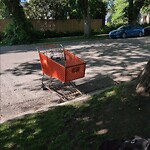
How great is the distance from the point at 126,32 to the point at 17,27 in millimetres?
9756

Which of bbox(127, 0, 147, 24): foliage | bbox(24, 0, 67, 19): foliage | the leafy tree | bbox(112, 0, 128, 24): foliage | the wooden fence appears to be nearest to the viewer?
the leafy tree

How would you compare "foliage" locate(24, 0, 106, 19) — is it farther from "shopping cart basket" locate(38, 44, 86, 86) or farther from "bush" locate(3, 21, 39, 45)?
"shopping cart basket" locate(38, 44, 86, 86)

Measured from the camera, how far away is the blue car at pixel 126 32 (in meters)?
25.0

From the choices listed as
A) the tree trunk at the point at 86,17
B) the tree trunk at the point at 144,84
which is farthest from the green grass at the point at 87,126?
the tree trunk at the point at 86,17

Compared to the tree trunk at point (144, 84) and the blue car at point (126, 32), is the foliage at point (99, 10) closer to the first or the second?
the blue car at point (126, 32)

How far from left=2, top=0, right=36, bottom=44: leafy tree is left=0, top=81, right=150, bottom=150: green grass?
19.0m

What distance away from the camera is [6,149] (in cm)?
421

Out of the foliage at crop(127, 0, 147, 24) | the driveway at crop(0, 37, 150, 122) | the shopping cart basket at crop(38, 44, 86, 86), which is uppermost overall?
the foliage at crop(127, 0, 147, 24)

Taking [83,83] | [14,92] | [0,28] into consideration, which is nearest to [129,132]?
[83,83]

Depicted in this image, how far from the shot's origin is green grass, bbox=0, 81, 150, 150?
381 cm

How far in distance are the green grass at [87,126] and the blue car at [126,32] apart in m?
20.5

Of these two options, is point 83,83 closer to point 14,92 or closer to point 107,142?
point 14,92

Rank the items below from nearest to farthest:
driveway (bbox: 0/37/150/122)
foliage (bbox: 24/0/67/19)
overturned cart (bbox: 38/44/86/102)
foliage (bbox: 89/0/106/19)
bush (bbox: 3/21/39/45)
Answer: driveway (bbox: 0/37/150/122)
overturned cart (bbox: 38/44/86/102)
bush (bbox: 3/21/39/45)
foliage (bbox: 24/0/67/19)
foliage (bbox: 89/0/106/19)

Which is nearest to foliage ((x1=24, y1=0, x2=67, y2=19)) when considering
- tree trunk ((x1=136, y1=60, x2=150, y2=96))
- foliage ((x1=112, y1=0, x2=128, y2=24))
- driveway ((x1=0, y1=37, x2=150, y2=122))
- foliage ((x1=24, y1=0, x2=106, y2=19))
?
foliage ((x1=24, y1=0, x2=106, y2=19))
